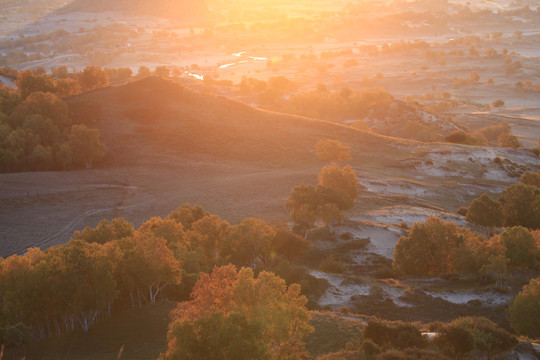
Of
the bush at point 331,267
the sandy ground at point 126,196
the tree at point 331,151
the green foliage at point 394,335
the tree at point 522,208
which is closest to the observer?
the green foliage at point 394,335

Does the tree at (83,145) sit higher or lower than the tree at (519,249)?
higher

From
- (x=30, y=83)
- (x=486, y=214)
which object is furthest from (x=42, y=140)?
(x=486, y=214)

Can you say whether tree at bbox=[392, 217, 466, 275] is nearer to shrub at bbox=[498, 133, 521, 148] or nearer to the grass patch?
the grass patch

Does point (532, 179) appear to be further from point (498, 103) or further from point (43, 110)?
point (498, 103)

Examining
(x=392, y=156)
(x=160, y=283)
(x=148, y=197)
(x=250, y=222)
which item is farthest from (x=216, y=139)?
(x=160, y=283)

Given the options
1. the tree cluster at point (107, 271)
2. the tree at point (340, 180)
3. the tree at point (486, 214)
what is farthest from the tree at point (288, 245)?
the tree at point (486, 214)

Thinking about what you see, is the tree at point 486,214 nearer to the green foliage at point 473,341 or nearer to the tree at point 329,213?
the tree at point 329,213
